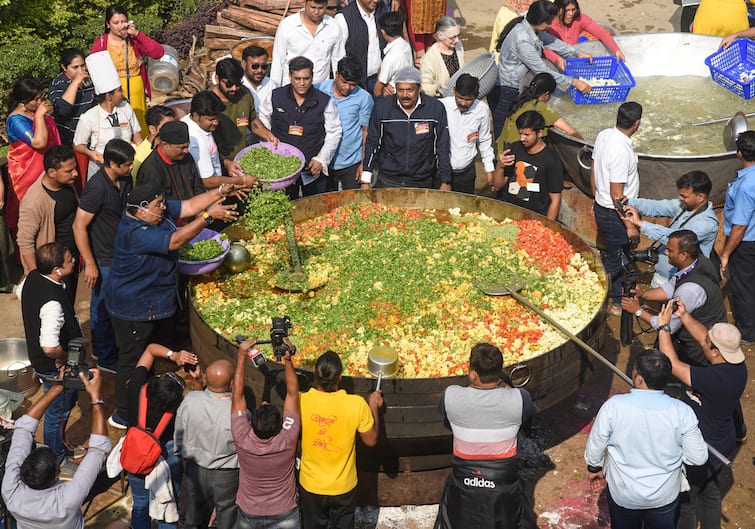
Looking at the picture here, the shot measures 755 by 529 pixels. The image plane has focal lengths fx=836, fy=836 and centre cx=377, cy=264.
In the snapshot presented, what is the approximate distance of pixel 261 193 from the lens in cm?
771

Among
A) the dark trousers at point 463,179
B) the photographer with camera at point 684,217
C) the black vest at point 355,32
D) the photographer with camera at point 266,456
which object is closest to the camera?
the photographer with camera at point 266,456

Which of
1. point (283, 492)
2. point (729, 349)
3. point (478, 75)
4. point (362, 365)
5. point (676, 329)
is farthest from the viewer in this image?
point (478, 75)

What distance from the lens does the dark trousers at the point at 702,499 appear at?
5793 mm

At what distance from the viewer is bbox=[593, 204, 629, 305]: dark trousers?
8703mm

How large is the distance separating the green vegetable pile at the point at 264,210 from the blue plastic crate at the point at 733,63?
6732mm

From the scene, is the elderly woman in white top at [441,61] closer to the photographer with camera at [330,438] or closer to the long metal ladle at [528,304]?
the long metal ladle at [528,304]

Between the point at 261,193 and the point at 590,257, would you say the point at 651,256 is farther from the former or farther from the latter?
the point at 261,193

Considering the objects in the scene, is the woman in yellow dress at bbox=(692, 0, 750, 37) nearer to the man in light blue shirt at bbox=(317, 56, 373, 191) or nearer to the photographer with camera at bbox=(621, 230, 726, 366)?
the man in light blue shirt at bbox=(317, 56, 373, 191)

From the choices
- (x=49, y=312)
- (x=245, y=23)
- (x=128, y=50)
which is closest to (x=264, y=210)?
(x=49, y=312)

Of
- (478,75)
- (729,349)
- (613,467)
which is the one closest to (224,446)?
(613,467)

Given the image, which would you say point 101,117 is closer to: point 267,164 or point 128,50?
point 128,50

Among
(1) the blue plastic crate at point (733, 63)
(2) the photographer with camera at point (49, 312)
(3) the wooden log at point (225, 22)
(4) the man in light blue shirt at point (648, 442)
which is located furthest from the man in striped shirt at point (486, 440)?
(3) the wooden log at point (225, 22)

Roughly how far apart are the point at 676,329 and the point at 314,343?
2871 millimetres

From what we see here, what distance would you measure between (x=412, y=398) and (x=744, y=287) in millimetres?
4440
